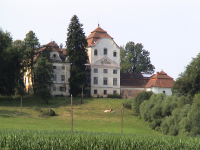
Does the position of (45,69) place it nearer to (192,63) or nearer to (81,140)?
(192,63)

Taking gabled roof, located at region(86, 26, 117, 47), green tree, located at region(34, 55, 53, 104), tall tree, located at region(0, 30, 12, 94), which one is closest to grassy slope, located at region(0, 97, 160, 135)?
tall tree, located at region(0, 30, 12, 94)

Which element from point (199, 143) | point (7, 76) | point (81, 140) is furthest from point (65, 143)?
point (7, 76)

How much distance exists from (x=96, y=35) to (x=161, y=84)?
19652mm

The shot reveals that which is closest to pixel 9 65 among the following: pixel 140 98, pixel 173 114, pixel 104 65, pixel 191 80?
pixel 104 65

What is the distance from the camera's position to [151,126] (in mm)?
60750

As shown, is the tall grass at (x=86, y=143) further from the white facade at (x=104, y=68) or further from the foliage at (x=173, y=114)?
the white facade at (x=104, y=68)

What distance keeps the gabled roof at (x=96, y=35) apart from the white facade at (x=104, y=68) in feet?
5.00

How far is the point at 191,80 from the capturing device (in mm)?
76375

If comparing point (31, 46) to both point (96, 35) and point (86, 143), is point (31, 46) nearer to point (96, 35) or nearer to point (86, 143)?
point (96, 35)

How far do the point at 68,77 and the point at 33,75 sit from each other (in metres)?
9.82

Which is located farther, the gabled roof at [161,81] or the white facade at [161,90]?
the gabled roof at [161,81]

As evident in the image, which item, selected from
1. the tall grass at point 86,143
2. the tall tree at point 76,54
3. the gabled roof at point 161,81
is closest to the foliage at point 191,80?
the gabled roof at point 161,81

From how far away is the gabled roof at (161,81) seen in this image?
294 ft

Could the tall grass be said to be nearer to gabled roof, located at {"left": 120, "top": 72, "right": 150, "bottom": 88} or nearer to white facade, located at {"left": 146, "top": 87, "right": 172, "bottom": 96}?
white facade, located at {"left": 146, "top": 87, "right": 172, "bottom": 96}
